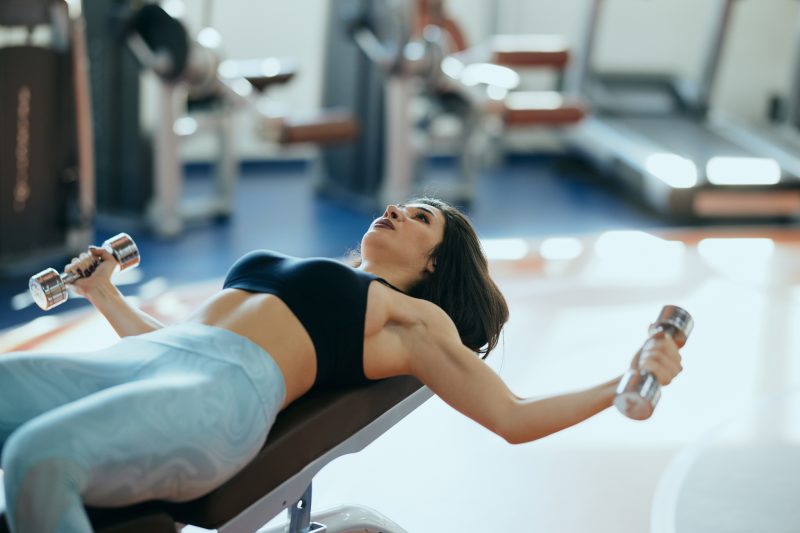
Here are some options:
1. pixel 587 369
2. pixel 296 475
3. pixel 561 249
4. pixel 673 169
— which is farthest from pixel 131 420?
pixel 673 169

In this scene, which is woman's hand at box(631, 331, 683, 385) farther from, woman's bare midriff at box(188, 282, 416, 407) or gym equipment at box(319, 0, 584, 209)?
gym equipment at box(319, 0, 584, 209)

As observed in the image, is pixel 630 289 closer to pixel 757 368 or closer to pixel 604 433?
pixel 757 368

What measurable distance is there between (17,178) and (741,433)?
101 inches

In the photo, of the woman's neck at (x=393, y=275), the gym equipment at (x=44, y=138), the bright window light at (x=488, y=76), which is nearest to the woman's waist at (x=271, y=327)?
the woman's neck at (x=393, y=275)

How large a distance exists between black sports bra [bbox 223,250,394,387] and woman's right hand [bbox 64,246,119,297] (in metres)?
0.31

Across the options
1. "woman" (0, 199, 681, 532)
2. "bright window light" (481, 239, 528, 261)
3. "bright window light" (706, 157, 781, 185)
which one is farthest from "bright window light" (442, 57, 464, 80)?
"woman" (0, 199, 681, 532)

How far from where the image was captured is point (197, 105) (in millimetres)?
4938

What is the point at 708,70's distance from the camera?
21.1 feet

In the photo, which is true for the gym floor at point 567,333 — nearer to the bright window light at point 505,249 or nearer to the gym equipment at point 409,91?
the bright window light at point 505,249

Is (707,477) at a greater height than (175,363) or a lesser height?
lesser

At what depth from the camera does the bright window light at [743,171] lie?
5.43 m

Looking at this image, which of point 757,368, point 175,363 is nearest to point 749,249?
point 757,368

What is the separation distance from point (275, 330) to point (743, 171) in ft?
14.4

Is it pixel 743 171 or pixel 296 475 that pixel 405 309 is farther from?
pixel 743 171
